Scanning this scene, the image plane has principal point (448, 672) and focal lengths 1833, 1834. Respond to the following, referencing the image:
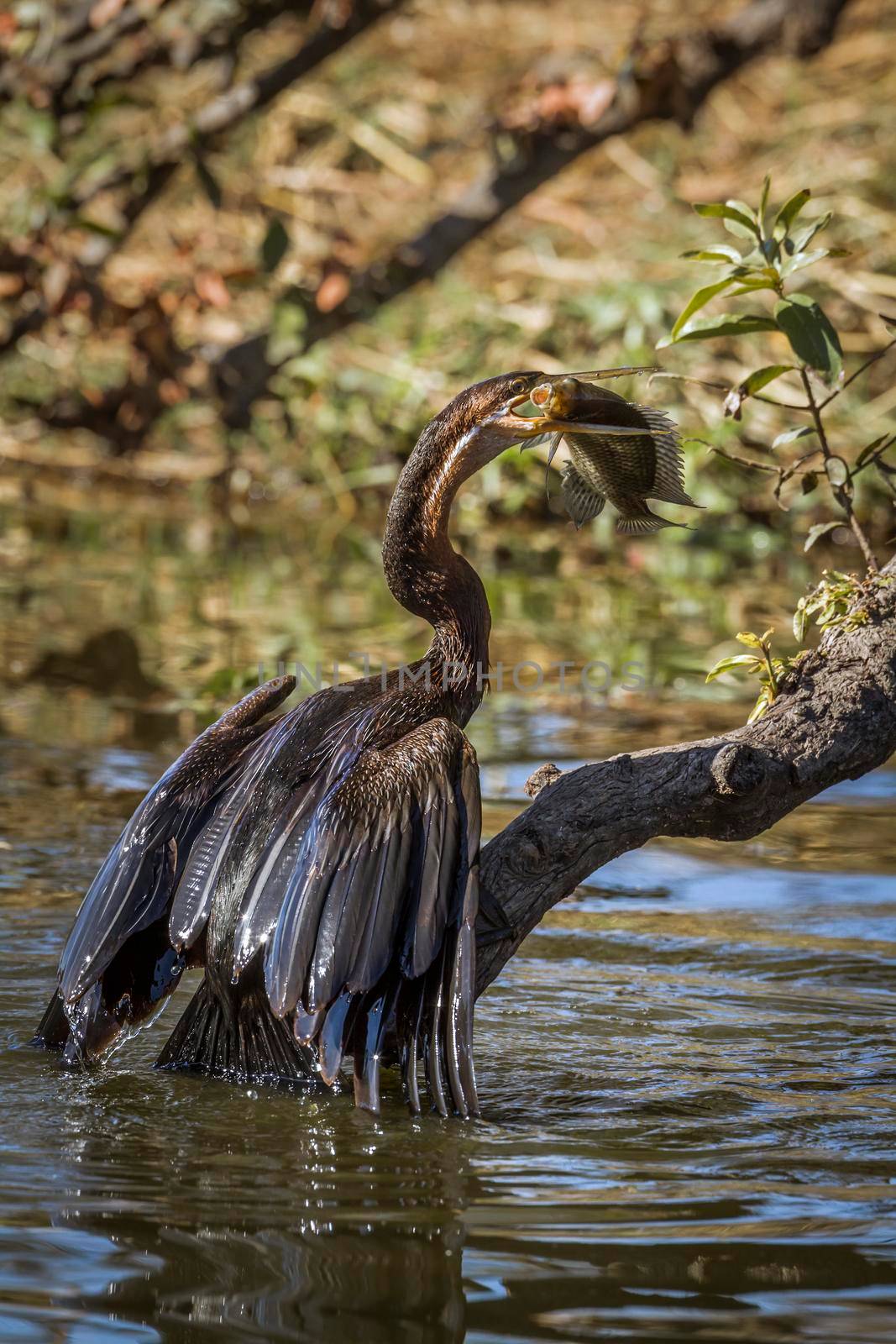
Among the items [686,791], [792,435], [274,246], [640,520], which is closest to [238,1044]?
[686,791]

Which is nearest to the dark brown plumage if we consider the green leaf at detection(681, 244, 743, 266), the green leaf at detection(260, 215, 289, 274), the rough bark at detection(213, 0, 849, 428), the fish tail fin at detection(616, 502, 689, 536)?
the fish tail fin at detection(616, 502, 689, 536)

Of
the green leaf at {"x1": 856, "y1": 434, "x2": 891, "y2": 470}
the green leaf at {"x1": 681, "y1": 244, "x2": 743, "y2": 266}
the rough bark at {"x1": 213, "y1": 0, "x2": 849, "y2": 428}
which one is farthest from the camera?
Answer: the rough bark at {"x1": 213, "y1": 0, "x2": 849, "y2": 428}

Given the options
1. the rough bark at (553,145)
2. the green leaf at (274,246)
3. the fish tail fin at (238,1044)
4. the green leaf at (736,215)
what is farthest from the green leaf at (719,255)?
the rough bark at (553,145)

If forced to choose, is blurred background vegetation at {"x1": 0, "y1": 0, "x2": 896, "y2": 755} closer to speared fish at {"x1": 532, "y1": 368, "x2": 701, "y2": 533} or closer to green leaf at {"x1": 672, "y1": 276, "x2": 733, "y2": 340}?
green leaf at {"x1": 672, "y1": 276, "x2": 733, "y2": 340}

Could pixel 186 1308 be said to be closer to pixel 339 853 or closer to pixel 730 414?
pixel 339 853

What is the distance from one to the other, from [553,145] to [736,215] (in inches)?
247

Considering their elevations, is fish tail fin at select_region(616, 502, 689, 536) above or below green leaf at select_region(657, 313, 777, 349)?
below

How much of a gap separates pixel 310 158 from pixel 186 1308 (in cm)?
1348

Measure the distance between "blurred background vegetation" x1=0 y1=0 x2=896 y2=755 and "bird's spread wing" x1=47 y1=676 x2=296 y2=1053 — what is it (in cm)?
238

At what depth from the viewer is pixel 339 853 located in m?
3.38

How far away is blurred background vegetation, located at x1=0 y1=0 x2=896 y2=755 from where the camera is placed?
8.58 m

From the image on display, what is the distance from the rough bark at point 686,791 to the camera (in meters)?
3.53

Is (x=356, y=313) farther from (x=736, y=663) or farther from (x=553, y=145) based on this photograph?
(x=736, y=663)

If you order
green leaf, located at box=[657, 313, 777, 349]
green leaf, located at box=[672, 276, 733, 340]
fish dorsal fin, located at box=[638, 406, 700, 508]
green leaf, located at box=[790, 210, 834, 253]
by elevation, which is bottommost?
fish dorsal fin, located at box=[638, 406, 700, 508]
